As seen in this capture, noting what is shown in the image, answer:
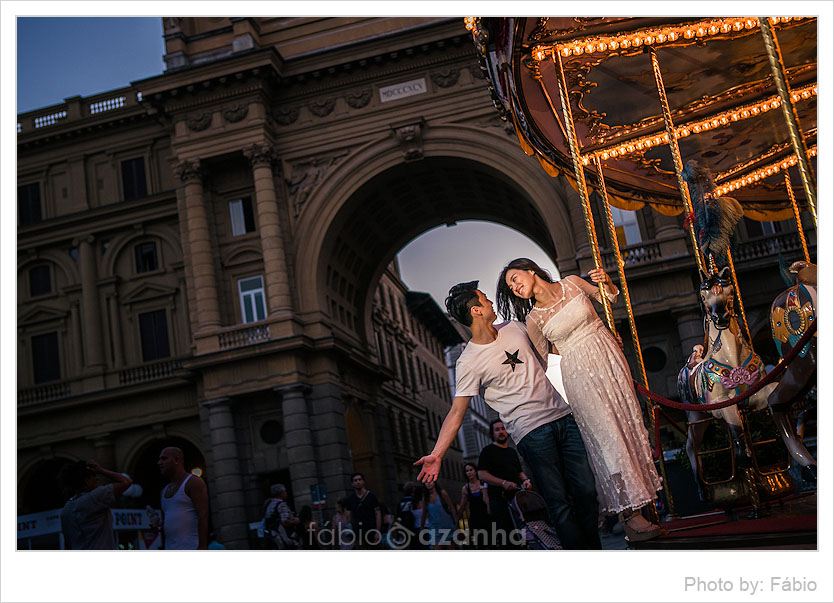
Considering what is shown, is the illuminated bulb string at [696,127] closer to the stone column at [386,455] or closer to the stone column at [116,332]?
the stone column at [386,455]

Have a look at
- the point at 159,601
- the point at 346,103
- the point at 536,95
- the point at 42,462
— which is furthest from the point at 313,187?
the point at 159,601

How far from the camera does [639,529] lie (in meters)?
6.99

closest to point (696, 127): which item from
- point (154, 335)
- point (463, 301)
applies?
point (463, 301)

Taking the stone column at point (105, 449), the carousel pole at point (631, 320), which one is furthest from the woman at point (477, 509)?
the stone column at point (105, 449)

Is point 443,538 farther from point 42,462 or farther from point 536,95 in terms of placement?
point 42,462

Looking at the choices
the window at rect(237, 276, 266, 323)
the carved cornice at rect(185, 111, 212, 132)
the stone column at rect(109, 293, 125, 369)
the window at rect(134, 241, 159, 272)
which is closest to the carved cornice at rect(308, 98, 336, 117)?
the carved cornice at rect(185, 111, 212, 132)

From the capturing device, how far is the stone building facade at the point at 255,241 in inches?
1078

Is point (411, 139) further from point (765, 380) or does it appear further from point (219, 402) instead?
point (765, 380)

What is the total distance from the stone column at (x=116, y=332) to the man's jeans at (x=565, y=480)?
26996mm

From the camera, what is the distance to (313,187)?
29.6m

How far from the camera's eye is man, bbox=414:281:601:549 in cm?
658

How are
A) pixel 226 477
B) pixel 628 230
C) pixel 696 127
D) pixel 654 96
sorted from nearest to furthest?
pixel 654 96, pixel 696 127, pixel 226 477, pixel 628 230

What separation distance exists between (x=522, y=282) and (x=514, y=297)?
0.80ft

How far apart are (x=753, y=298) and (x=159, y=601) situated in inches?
868
